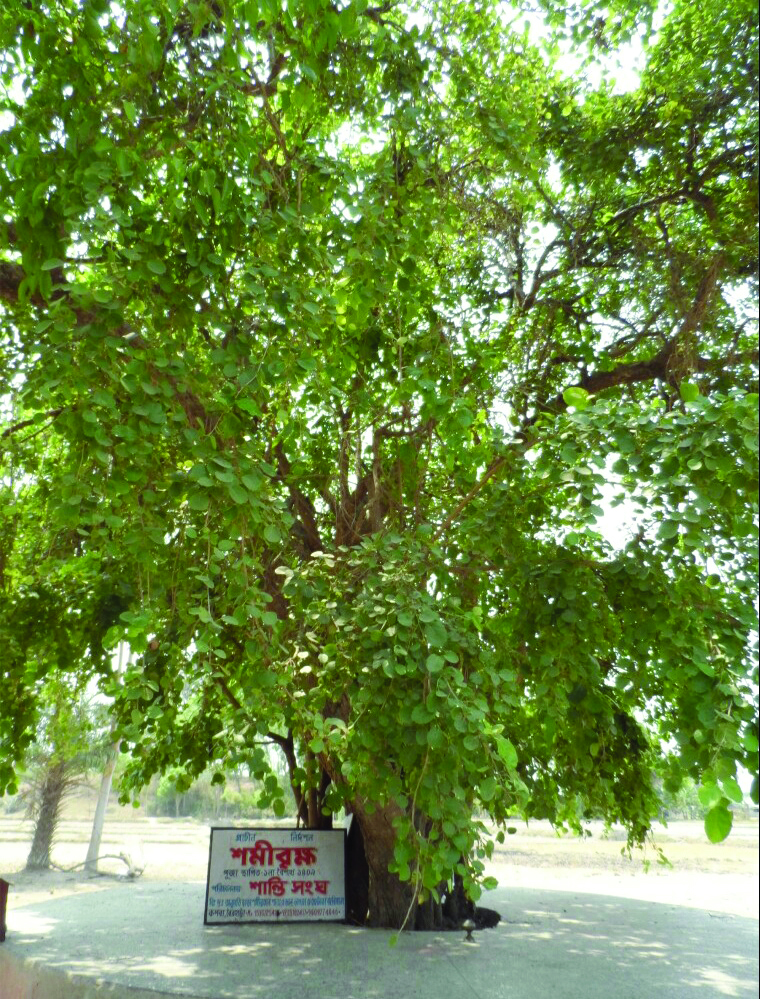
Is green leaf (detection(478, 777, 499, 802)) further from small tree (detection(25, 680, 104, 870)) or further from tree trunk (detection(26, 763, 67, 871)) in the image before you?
tree trunk (detection(26, 763, 67, 871))

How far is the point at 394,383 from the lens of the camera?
3.76 metres

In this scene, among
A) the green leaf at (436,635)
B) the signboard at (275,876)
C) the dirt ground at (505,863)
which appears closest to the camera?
the green leaf at (436,635)

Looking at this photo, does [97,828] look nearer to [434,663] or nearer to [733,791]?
[434,663]

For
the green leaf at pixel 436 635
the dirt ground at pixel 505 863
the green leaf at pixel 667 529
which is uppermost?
the green leaf at pixel 667 529

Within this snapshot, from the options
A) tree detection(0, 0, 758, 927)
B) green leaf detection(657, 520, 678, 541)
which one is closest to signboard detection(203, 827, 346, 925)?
tree detection(0, 0, 758, 927)

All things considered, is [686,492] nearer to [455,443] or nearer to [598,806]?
[455,443]

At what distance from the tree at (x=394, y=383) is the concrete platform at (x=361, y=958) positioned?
2.79ft

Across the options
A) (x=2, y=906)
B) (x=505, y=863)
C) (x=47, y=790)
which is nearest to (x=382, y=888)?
(x=2, y=906)

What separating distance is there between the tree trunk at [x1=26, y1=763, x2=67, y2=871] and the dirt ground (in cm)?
14

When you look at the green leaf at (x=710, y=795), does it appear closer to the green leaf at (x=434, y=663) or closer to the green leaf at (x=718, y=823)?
the green leaf at (x=718, y=823)

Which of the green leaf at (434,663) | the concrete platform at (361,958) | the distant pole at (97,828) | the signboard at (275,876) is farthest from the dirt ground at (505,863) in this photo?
the green leaf at (434,663)

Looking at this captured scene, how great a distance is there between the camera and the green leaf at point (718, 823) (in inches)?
57.9

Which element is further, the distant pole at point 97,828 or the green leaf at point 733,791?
the distant pole at point 97,828

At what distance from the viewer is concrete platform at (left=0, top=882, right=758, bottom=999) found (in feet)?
12.2
